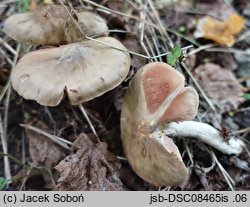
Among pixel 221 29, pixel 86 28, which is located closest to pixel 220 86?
pixel 221 29

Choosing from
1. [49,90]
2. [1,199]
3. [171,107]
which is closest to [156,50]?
[171,107]

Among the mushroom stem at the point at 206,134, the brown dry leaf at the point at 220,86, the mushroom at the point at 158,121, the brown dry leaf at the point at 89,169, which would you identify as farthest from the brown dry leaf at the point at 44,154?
the brown dry leaf at the point at 220,86

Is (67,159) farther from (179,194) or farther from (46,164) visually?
(179,194)

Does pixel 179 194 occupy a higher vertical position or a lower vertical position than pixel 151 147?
lower

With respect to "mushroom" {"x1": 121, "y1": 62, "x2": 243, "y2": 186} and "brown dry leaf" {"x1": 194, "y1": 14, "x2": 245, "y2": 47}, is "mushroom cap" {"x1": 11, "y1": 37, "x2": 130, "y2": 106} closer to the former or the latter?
"mushroom" {"x1": 121, "y1": 62, "x2": 243, "y2": 186}

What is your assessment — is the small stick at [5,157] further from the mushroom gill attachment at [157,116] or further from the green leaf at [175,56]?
the green leaf at [175,56]

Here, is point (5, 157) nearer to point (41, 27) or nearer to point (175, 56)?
point (41, 27)
